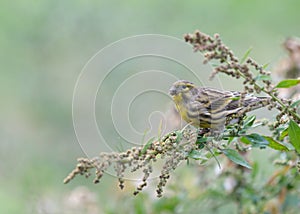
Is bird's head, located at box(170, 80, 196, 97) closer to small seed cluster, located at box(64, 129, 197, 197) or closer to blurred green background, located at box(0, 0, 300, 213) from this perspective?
small seed cluster, located at box(64, 129, 197, 197)

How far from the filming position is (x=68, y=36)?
21.2ft

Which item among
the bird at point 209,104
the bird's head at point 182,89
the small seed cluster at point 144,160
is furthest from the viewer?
the bird's head at point 182,89

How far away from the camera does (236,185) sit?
211 centimetres

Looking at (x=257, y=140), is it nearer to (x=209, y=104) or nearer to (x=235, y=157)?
(x=235, y=157)

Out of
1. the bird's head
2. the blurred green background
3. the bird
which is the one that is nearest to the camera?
the bird

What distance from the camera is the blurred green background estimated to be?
552 centimetres

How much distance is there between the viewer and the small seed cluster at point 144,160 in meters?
1.28

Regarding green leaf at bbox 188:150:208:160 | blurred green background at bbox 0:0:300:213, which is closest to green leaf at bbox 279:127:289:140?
green leaf at bbox 188:150:208:160

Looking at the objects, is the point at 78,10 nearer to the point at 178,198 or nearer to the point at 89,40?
the point at 89,40

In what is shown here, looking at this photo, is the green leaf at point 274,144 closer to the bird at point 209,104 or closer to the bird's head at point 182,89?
the bird at point 209,104

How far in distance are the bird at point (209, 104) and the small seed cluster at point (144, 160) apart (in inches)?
5.4

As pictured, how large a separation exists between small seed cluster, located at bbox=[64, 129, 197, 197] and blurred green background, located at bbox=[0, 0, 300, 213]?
11.8 ft

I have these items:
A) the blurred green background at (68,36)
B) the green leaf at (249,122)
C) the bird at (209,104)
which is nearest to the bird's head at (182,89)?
the bird at (209,104)

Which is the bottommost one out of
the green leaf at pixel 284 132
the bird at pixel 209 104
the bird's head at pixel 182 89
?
the green leaf at pixel 284 132
